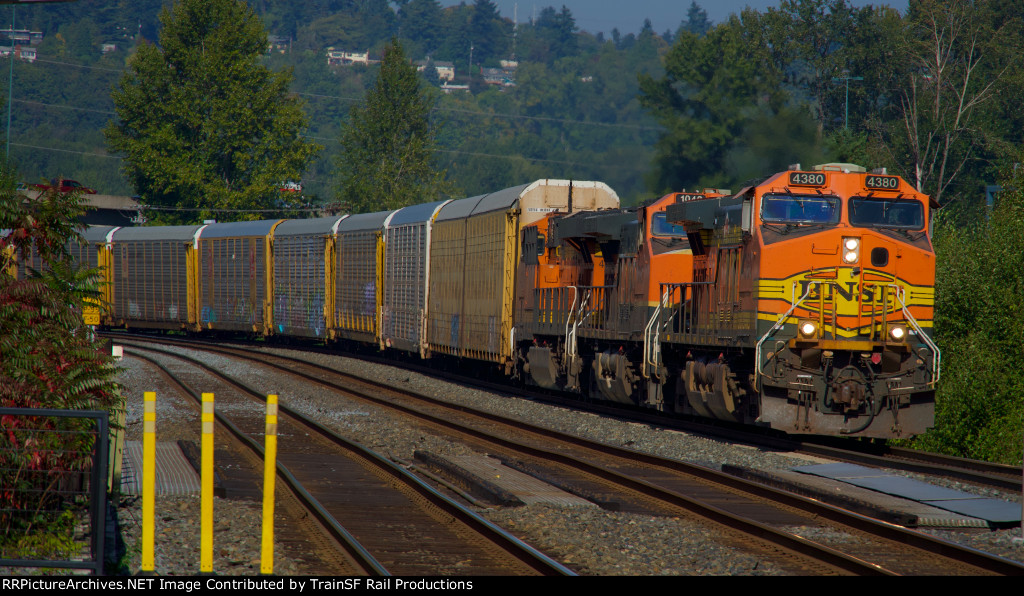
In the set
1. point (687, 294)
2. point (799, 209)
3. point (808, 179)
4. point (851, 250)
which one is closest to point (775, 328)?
point (851, 250)

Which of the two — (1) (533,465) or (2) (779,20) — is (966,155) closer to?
(2) (779,20)

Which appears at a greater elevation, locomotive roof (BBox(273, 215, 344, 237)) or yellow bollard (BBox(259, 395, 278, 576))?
locomotive roof (BBox(273, 215, 344, 237))

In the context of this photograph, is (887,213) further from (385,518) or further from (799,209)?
(385,518)

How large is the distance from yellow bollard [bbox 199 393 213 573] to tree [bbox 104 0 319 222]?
57978 millimetres

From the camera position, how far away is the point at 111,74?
16150 cm

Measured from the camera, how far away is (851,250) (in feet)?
48.2

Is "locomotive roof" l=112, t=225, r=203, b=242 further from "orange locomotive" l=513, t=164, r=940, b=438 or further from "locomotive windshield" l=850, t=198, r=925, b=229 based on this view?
"locomotive windshield" l=850, t=198, r=925, b=229

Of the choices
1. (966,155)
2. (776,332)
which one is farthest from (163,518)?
(966,155)

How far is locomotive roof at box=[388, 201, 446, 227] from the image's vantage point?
28.6 m

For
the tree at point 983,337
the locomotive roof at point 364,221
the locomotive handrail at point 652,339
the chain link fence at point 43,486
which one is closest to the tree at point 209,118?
the locomotive roof at point 364,221

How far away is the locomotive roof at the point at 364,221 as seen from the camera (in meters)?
31.5

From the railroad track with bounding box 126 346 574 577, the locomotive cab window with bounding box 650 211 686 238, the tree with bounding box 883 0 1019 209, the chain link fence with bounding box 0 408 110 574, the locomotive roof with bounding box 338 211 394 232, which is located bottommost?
the railroad track with bounding box 126 346 574 577

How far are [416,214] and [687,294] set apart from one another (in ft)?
43.1

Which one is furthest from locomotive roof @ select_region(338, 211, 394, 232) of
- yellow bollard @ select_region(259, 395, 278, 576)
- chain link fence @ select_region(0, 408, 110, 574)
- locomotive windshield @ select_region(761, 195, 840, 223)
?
yellow bollard @ select_region(259, 395, 278, 576)
